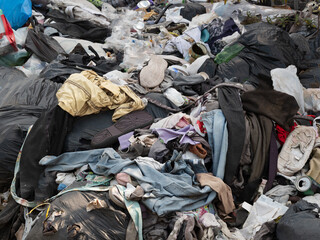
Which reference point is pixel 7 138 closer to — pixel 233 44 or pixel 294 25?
pixel 233 44

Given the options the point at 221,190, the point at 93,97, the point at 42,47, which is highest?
the point at 93,97

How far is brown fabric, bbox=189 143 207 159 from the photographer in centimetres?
287

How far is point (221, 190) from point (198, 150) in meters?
0.42

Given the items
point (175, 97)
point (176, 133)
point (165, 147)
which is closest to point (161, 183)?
point (165, 147)

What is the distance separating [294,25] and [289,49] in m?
1.14

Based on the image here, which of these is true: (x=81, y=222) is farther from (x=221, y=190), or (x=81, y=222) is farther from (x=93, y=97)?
(x=93, y=97)

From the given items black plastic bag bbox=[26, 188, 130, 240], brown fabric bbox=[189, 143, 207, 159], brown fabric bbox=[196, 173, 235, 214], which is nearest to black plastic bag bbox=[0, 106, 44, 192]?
black plastic bag bbox=[26, 188, 130, 240]

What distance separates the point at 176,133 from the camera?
3.00m

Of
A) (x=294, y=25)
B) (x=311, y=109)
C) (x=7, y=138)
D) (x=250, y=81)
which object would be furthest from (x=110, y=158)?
(x=294, y=25)

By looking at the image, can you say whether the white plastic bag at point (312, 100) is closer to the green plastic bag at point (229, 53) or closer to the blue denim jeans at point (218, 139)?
the green plastic bag at point (229, 53)

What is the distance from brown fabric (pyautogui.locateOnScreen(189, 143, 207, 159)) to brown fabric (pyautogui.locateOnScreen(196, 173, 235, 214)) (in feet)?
0.68

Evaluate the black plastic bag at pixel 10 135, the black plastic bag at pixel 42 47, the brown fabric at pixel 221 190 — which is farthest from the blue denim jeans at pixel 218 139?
the black plastic bag at pixel 42 47

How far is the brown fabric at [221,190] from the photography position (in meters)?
2.61

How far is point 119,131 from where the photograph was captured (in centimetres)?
321
